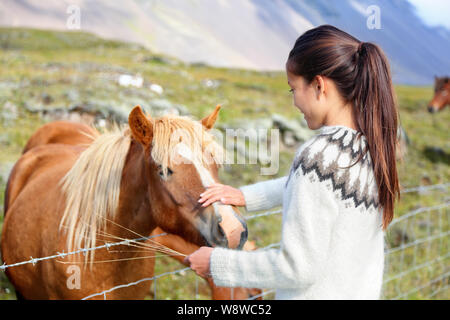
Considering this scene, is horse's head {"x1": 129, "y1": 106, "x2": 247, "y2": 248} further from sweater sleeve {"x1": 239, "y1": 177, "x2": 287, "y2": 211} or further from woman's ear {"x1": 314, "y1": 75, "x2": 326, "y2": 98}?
woman's ear {"x1": 314, "y1": 75, "x2": 326, "y2": 98}

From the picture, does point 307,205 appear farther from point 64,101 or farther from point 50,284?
point 64,101

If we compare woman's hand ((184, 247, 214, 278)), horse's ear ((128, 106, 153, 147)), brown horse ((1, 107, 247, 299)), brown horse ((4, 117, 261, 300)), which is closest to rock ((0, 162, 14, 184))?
brown horse ((4, 117, 261, 300))

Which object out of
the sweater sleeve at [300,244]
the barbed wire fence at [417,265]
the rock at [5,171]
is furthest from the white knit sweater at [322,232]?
the rock at [5,171]

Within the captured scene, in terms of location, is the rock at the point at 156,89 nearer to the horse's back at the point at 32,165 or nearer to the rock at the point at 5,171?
the rock at the point at 5,171

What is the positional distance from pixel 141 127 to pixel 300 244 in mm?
1118

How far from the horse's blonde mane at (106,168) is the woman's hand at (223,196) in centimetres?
22

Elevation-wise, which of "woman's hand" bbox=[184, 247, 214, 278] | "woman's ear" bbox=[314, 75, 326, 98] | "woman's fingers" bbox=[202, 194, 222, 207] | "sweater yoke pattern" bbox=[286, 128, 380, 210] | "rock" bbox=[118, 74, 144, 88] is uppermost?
"rock" bbox=[118, 74, 144, 88]

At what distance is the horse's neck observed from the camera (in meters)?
2.04

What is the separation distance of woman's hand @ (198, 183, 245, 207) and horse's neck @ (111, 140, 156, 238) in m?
0.44

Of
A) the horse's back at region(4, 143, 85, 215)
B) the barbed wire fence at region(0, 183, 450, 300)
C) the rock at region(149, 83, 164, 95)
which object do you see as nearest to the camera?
the horse's back at region(4, 143, 85, 215)

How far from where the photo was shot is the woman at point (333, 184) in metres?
1.17

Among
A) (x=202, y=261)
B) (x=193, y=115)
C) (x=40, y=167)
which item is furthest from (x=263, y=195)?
(x=193, y=115)
